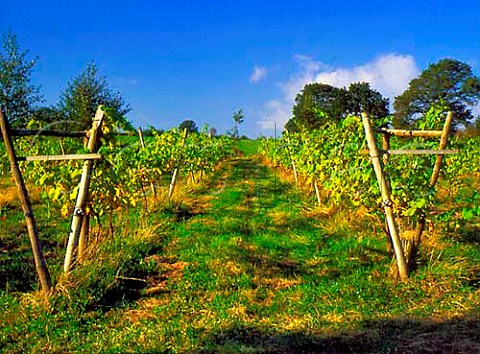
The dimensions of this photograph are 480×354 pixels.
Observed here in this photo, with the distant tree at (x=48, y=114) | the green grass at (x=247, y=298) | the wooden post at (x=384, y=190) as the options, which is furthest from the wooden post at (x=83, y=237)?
the distant tree at (x=48, y=114)

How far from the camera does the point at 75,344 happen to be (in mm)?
4434

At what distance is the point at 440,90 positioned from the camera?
52.6 m

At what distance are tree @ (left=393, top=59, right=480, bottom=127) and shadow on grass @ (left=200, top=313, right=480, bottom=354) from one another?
47833 mm

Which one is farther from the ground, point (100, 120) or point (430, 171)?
point (100, 120)

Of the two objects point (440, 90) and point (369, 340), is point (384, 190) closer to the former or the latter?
point (369, 340)

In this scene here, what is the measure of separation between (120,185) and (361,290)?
3.45m

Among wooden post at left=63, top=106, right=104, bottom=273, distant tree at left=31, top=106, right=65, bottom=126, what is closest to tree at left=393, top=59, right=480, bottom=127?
distant tree at left=31, top=106, right=65, bottom=126

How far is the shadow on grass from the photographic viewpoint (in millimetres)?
4246

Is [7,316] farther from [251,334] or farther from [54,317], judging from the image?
[251,334]

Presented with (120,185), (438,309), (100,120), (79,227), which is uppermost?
(100,120)

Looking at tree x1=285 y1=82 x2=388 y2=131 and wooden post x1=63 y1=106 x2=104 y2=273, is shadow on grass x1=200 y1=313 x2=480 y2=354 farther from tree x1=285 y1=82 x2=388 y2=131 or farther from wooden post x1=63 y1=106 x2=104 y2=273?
tree x1=285 y1=82 x2=388 y2=131

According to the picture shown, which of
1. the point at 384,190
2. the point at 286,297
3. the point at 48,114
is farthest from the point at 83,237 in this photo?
the point at 48,114

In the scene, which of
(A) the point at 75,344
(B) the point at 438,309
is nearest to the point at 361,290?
(B) the point at 438,309

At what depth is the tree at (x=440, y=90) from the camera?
50750 mm
